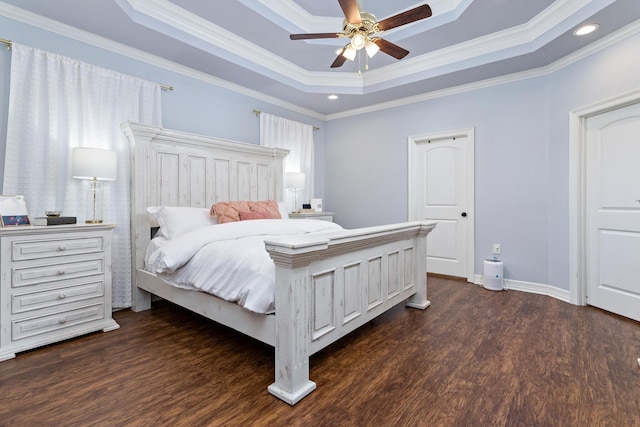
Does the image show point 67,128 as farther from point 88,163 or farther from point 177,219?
point 177,219

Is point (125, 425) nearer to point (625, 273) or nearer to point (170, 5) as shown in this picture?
point (170, 5)

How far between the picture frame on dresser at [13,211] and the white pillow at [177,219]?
83 centimetres

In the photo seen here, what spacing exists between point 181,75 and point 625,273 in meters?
4.80

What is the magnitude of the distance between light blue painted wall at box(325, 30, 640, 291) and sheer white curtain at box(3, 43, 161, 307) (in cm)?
326

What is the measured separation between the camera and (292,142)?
185 inches

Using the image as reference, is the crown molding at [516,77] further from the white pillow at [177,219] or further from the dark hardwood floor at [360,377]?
the white pillow at [177,219]

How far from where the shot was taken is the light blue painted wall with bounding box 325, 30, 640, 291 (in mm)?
3004

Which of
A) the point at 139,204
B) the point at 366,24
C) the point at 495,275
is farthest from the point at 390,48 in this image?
the point at 495,275

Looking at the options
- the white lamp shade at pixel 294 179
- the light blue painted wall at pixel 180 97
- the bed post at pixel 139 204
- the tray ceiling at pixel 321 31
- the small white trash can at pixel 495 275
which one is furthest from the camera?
the white lamp shade at pixel 294 179

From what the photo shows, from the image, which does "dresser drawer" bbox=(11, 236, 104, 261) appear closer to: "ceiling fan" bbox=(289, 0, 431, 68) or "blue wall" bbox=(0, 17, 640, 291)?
"blue wall" bbox=(0, 17, 640, 291)

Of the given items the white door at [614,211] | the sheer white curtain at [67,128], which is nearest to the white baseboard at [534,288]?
the white door at [614,211]

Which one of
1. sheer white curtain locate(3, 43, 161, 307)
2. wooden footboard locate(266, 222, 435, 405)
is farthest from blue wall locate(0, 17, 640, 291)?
wooden footboard locate(266, 222, 435, 405)

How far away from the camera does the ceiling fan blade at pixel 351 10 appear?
1997 millimetres

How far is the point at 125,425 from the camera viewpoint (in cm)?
140
